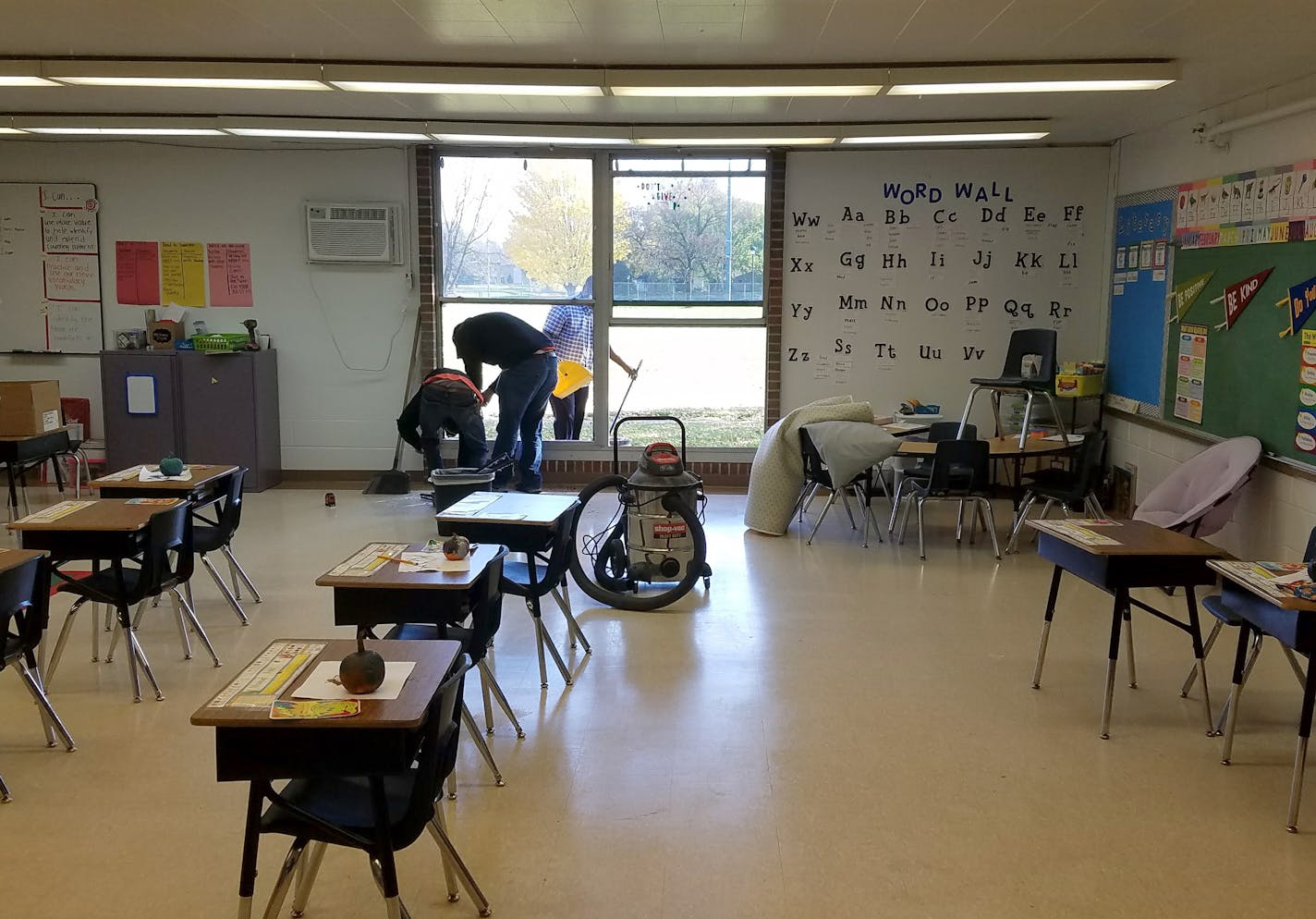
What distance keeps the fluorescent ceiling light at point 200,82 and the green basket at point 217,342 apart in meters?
2.86

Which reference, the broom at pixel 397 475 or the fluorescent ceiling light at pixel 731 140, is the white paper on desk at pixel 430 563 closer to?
the fluorescent ceiling light at pixel 731 140

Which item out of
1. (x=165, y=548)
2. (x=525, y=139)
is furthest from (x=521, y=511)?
(x=525, y=139)

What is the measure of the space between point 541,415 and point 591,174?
7.14ft

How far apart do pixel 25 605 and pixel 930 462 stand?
594 cm

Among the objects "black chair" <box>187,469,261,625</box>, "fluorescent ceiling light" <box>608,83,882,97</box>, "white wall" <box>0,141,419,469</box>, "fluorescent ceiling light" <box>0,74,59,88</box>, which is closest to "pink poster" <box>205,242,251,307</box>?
"white wall" <box>0,141,419,469</box>

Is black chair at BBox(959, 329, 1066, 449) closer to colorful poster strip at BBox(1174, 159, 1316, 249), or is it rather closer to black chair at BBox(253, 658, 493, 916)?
colorful poster strip at BBox(1174, 159, 1316, 249)

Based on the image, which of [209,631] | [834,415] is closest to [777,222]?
[834,415]

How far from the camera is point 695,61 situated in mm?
6094

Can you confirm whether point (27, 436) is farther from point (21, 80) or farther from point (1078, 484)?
point (1078, 484)

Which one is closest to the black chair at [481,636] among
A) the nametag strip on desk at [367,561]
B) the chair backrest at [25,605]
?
the nametag strip on desk at [367,561]

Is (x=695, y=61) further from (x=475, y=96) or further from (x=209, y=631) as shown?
(x=209, y=631)

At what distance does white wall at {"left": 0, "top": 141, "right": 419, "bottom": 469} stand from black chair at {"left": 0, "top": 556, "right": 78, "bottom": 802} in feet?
18.5

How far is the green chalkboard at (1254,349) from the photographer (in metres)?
6.00

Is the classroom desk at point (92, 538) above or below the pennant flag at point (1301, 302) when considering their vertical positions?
below
